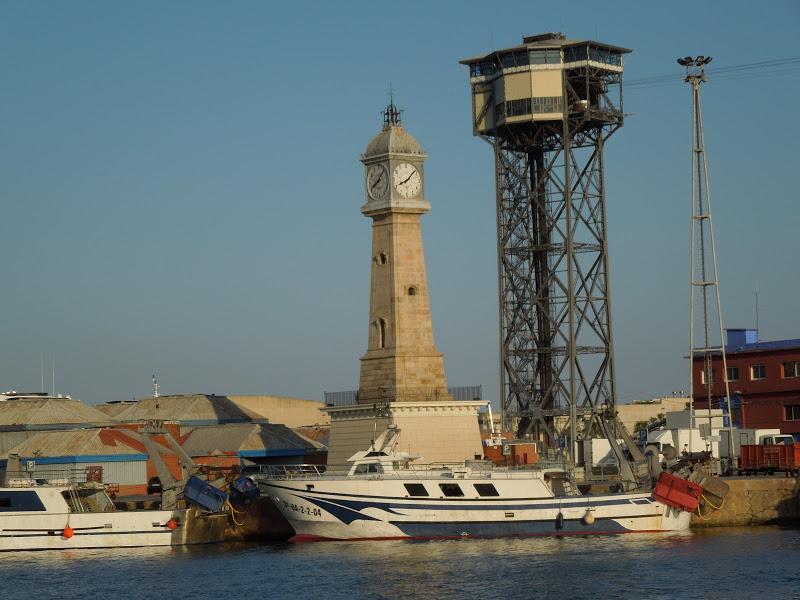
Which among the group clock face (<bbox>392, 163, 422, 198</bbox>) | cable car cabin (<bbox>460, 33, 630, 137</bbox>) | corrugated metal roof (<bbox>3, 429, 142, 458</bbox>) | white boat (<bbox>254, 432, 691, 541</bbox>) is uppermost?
cable car cabin (<bbox>460, 33, 630, 137</bbox>)

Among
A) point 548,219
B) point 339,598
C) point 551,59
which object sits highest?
point 551,59

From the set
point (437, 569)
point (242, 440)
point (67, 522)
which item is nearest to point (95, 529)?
point (67, 522)

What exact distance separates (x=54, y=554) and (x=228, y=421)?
137ft

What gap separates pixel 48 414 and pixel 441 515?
43372 mm

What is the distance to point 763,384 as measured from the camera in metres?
98.9

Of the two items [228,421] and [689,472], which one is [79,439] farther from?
[689,472]

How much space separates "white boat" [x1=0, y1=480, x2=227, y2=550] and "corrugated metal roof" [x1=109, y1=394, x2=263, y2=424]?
3627cm

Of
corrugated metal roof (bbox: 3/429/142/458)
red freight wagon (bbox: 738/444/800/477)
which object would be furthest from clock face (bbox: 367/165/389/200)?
red freight wagon (bbox: 738/444/800/477)

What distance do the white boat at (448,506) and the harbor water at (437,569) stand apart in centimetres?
92

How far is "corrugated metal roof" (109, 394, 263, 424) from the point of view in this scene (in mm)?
111000

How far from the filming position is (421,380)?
83062 millimetres

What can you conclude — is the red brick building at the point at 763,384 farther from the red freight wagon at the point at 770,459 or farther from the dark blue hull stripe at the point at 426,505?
the dark blue hull stripe at the point at 426,505

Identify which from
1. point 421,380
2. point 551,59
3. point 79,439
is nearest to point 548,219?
point 551,59

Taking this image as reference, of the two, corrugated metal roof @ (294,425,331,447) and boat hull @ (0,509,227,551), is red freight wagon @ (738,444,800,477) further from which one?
corrugated metal roof @ (294,425,331,447)
